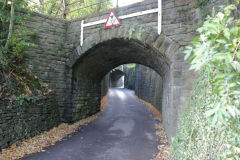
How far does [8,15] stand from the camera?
5.66 meters

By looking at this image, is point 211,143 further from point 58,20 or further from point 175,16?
point 58,20

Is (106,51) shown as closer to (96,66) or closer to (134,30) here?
(96,66)

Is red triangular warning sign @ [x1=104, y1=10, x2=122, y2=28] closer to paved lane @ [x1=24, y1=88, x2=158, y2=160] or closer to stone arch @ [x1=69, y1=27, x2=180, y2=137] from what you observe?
stone arch @ [x1=69, y1=27, x2=180, y2=137]

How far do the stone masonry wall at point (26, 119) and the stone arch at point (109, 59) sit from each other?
4.42 ft

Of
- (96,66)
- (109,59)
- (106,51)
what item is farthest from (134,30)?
(96,66)

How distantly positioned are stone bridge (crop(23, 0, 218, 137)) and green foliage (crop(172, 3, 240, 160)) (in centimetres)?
183

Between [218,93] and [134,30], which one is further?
[134,30]

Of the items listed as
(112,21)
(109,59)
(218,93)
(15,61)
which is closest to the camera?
(218,93)

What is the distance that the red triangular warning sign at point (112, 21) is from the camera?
5.59 meters

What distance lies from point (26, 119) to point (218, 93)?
527 cm

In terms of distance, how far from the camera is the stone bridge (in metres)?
4.56

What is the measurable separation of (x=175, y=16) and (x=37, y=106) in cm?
538

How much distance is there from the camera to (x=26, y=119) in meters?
4.80

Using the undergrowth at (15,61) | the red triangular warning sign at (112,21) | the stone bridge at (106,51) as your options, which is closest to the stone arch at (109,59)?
the stone bridge at (106,51)
